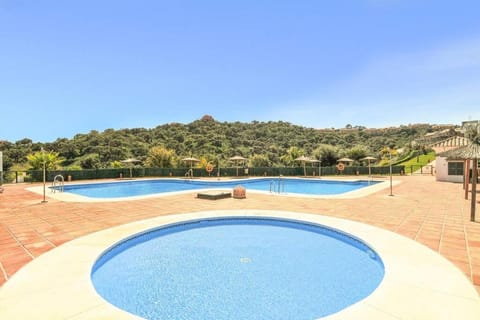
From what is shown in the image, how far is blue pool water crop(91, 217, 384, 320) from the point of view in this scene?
117 inches

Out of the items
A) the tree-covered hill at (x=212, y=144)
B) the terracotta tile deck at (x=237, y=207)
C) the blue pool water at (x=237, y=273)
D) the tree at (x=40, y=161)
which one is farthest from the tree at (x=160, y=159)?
the blue pool water at (x=237, y=273)

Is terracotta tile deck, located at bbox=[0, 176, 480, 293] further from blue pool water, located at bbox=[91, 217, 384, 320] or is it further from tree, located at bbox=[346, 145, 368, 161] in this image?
tree, located at bbox=[346, 145, 368, 161]

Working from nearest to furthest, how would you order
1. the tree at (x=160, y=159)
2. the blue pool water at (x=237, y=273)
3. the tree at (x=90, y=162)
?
the blue pool water at (x=237, y=273) < the tree at (x=160, y=159) < the tree at (x=90, y=162)

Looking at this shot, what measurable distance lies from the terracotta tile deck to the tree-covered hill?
15.7 m

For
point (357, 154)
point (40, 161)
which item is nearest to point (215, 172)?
point (40, 161)

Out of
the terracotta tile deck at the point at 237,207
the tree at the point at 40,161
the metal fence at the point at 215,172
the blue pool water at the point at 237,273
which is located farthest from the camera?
the metal fence at the point at 215,172

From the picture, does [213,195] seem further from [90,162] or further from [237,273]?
[90,162]

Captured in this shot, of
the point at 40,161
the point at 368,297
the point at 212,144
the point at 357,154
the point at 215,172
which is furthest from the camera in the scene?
the point at 212,144

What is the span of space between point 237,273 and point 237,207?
162 inches

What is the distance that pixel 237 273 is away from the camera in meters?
3.87

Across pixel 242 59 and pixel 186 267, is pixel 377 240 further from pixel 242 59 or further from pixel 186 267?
pixel 242 59

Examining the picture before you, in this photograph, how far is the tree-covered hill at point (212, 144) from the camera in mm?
26172

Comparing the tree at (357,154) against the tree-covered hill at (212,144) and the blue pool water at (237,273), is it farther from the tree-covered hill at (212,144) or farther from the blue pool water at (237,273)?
the blue pool water at (237,273)

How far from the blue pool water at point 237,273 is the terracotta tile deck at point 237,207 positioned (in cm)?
113
